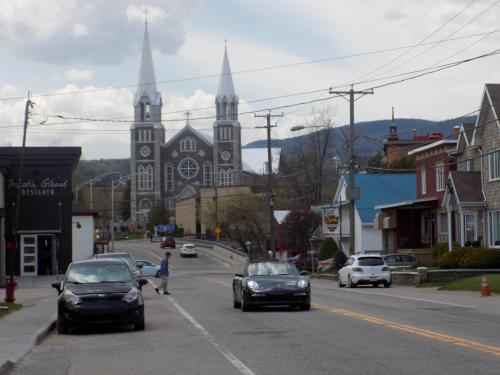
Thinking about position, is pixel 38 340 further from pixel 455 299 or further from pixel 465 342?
pixel 455 299

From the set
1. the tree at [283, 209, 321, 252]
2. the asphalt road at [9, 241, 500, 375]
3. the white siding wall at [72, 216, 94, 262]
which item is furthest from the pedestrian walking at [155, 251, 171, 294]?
the tree at [283, 209, 321, 252]

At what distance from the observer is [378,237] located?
6731 centimetres

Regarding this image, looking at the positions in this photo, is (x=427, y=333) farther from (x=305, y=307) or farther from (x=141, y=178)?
(x=141, y=178)

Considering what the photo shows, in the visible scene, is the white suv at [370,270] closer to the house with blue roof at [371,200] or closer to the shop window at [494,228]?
the shop window at [494,228]

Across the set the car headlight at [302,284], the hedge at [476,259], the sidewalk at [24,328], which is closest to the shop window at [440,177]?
the hedge at [476,259]

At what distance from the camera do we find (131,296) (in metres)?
19.0

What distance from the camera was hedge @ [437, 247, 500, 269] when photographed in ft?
133

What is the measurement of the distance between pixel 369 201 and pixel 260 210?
114 ft

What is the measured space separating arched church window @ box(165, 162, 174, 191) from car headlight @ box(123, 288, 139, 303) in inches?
5530

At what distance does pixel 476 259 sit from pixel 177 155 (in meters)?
122

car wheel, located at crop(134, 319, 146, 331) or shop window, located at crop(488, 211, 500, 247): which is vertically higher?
shop window, located at crop(488, 211, 500, 247)

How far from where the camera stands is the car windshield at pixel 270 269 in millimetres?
24359

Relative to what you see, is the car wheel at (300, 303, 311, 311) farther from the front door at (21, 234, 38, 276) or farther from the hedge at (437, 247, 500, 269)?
the front door at (21, 234, 38, 276)

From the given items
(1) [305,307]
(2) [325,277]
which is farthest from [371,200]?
(1) [305,307]
